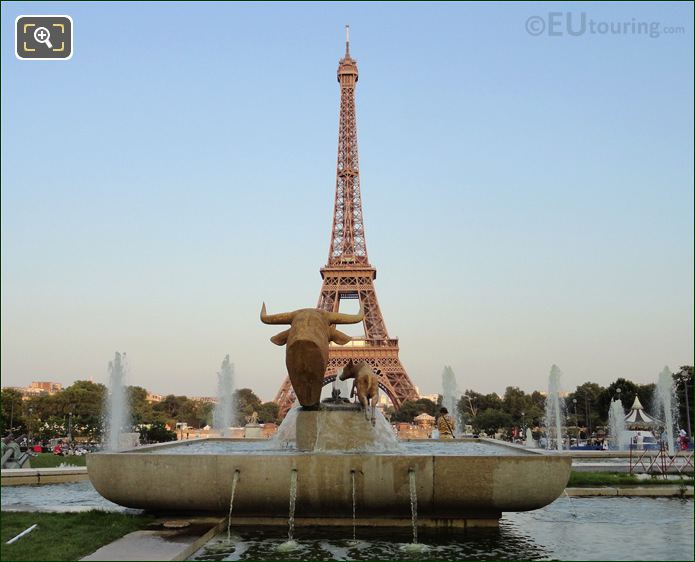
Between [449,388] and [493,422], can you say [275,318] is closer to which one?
[449,388]

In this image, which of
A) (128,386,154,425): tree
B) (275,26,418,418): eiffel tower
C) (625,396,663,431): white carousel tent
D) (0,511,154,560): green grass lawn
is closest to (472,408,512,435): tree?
(275,26,418,418): eiffel tower

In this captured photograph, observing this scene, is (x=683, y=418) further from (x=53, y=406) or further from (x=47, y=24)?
(x=47, y=24)

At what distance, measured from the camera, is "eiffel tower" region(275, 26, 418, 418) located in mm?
64500

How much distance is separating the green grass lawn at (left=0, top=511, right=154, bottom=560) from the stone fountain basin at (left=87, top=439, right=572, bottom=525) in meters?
0.58

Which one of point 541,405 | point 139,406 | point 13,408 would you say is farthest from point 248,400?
point 13,408

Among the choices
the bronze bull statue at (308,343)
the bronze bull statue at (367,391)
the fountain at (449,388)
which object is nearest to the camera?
the bronze bull statue at (308,343)

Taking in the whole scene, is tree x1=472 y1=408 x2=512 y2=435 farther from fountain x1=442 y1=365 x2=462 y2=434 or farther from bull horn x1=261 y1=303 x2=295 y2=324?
bull horn x1=261 y1=303 x2=295 y2=324

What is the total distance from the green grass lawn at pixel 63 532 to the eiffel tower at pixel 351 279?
44682 mm

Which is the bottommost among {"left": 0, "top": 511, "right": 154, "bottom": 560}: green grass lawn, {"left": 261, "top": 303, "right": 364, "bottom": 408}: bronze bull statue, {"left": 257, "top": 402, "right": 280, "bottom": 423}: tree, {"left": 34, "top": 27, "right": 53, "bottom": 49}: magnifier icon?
{"left": 257, "top": 402, "right": 280, "bottom": 423}: tree

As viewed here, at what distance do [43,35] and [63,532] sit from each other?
684cm

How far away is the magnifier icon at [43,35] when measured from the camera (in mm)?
9281

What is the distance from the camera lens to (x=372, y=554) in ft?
26.2

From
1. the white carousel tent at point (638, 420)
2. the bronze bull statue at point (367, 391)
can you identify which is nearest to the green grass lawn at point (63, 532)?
the bronze bull statue at point (367, 391)

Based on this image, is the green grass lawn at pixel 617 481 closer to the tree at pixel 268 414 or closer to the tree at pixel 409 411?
the tree at pixel 409 411
